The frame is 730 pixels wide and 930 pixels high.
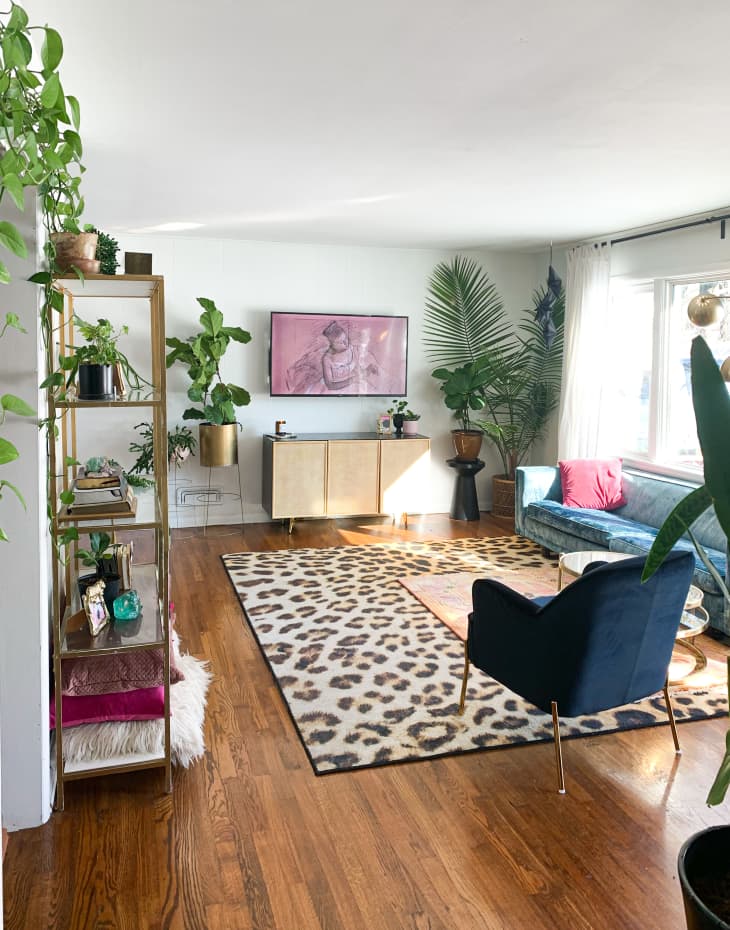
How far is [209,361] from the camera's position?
627 centimetres

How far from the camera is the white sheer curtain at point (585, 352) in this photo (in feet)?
20.6

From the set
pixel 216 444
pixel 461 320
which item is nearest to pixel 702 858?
pixel 216 444

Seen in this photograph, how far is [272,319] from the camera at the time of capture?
666 centimetres

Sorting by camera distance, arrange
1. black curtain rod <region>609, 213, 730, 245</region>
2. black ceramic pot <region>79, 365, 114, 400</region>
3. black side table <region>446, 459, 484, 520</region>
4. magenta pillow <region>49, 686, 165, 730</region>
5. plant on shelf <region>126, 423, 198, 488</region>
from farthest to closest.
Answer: black side table <region>446, 459, 484, 520</region>, plant on shelf <region>126, 423, 198, 488</region>, black curtain rod <region>609, 213, 730, 245</region>, magenta pillow <region>49, 686, 165, 730</region>, black ceramic pot <region>79, 365, 114, 400</region>

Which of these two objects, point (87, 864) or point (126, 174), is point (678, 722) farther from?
point (126, 174)

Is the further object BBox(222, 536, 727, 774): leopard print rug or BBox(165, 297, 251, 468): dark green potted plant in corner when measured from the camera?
BBox(165, 297, 251, 468): dark green potted plant in corner

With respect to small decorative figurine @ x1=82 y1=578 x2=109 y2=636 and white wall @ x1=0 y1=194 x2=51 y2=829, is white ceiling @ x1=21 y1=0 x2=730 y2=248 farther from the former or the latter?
small decorative figurine @ x1=82 y1=578 x2=109 y2=636

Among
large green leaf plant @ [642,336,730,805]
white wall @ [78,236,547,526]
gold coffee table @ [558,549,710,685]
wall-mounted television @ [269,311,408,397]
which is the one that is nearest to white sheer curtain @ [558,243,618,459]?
white wall @ [78,236,547,526]

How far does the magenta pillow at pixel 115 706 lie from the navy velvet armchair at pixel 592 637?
127cm

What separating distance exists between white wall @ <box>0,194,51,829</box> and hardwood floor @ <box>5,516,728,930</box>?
191 millimetres

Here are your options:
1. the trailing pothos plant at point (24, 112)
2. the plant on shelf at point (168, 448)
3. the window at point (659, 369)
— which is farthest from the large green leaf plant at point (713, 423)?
the plant on shelf at point (168, 448)

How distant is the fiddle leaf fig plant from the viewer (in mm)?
6172

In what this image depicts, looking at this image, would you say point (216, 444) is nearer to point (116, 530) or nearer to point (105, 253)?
point (116, 530)

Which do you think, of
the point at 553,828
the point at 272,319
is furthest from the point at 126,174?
the point at 553,828
